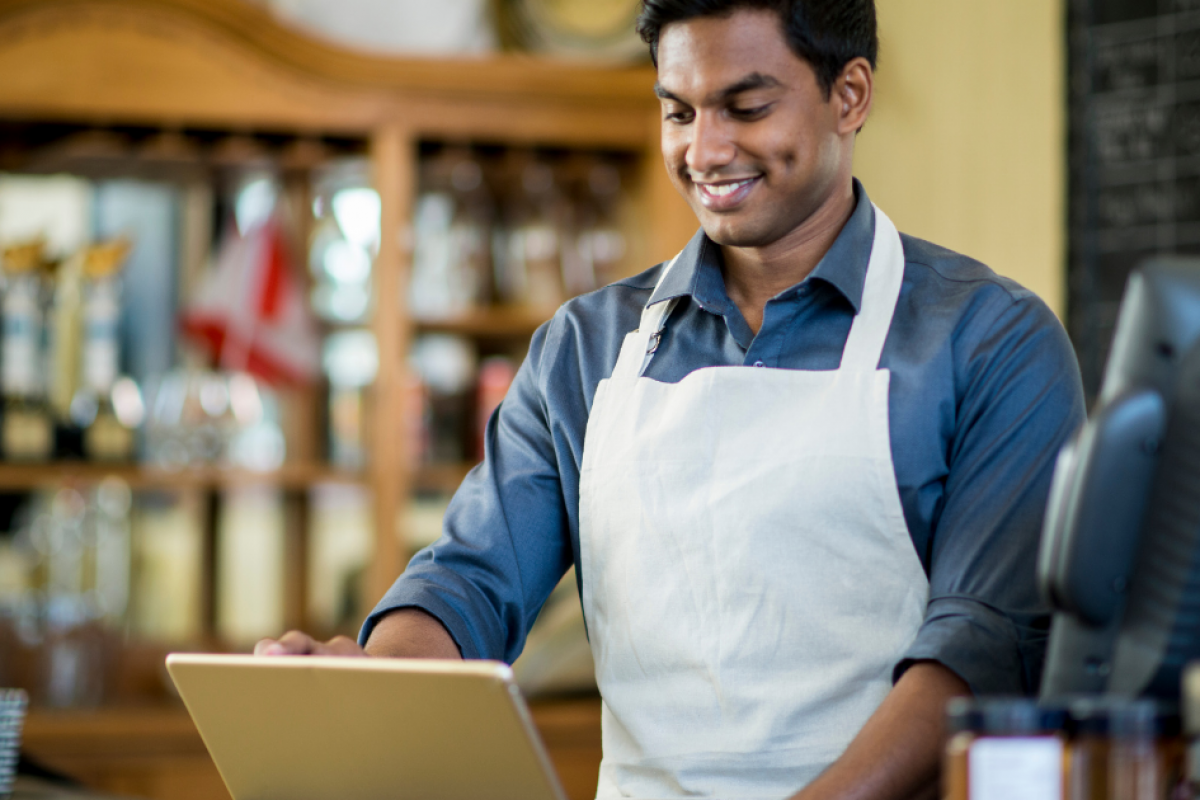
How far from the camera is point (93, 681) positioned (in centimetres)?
294

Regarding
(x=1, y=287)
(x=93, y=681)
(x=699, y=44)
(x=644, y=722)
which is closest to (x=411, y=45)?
(x=1, y=287)

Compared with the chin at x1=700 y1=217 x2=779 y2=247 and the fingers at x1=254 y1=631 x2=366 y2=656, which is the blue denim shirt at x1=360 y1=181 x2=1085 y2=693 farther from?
the fingers at x1=254 y1=631 x2=366 y2=656

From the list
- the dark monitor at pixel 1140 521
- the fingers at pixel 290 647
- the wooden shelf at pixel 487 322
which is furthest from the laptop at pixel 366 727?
the wooden shelf at pixel 487 322

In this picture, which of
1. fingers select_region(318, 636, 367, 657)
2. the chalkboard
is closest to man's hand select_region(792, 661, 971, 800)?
fingers select_region(318, 636, 367, 657)

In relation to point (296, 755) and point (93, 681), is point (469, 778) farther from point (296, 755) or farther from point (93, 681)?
point (93, 681)

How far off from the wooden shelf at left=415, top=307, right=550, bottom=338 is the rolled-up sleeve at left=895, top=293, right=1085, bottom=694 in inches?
77.3

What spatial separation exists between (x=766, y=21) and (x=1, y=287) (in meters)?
2.26

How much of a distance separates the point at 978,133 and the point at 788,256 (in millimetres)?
1743

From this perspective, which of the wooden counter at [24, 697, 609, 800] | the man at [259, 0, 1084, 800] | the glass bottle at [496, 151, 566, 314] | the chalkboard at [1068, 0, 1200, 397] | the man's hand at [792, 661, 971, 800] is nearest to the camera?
the man's hand at [792, 661, 971, 800]

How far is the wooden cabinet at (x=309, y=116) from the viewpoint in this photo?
9.41ft

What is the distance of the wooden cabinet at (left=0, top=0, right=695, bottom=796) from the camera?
2867 mm

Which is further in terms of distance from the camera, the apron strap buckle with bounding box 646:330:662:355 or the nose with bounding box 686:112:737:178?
the apron strap buckle with bounding box 646:330:662:355

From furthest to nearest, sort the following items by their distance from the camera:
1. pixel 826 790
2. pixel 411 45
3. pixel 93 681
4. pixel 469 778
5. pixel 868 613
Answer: pixel 411 45 → pixel 93 681 → pixel 868 613 → pixel 826 790 → pixel 469 778

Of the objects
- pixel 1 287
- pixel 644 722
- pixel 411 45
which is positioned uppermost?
Answer: pixel 411 45
